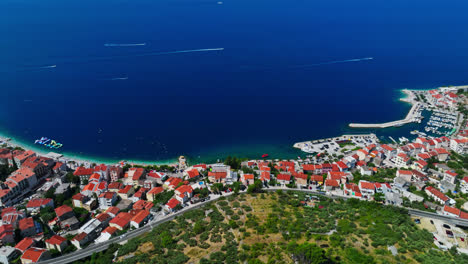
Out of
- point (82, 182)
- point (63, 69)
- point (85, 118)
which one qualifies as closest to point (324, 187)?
point (82, 182)

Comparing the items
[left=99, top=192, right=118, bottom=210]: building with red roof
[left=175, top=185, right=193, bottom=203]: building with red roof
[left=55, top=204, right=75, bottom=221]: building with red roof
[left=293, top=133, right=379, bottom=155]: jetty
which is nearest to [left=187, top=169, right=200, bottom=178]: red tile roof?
[left=175, top=185, right=193, bottom=203]: building with red roof

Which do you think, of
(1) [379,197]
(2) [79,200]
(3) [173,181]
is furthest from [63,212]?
(1) [379,197]

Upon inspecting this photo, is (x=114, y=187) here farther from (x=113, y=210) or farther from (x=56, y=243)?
(x=56, y=243)

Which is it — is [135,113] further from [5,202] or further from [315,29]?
[315,29]

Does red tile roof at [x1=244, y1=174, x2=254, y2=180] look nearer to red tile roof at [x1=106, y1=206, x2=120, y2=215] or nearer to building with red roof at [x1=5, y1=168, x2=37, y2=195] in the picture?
red tile roof at [x1=106, y1=206, x2=120, y2=215]

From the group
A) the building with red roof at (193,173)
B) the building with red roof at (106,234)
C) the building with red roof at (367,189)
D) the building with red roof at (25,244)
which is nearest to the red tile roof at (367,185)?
the building with red roof at (367,189)

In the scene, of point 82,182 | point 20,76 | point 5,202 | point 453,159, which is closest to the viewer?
point 5,202
